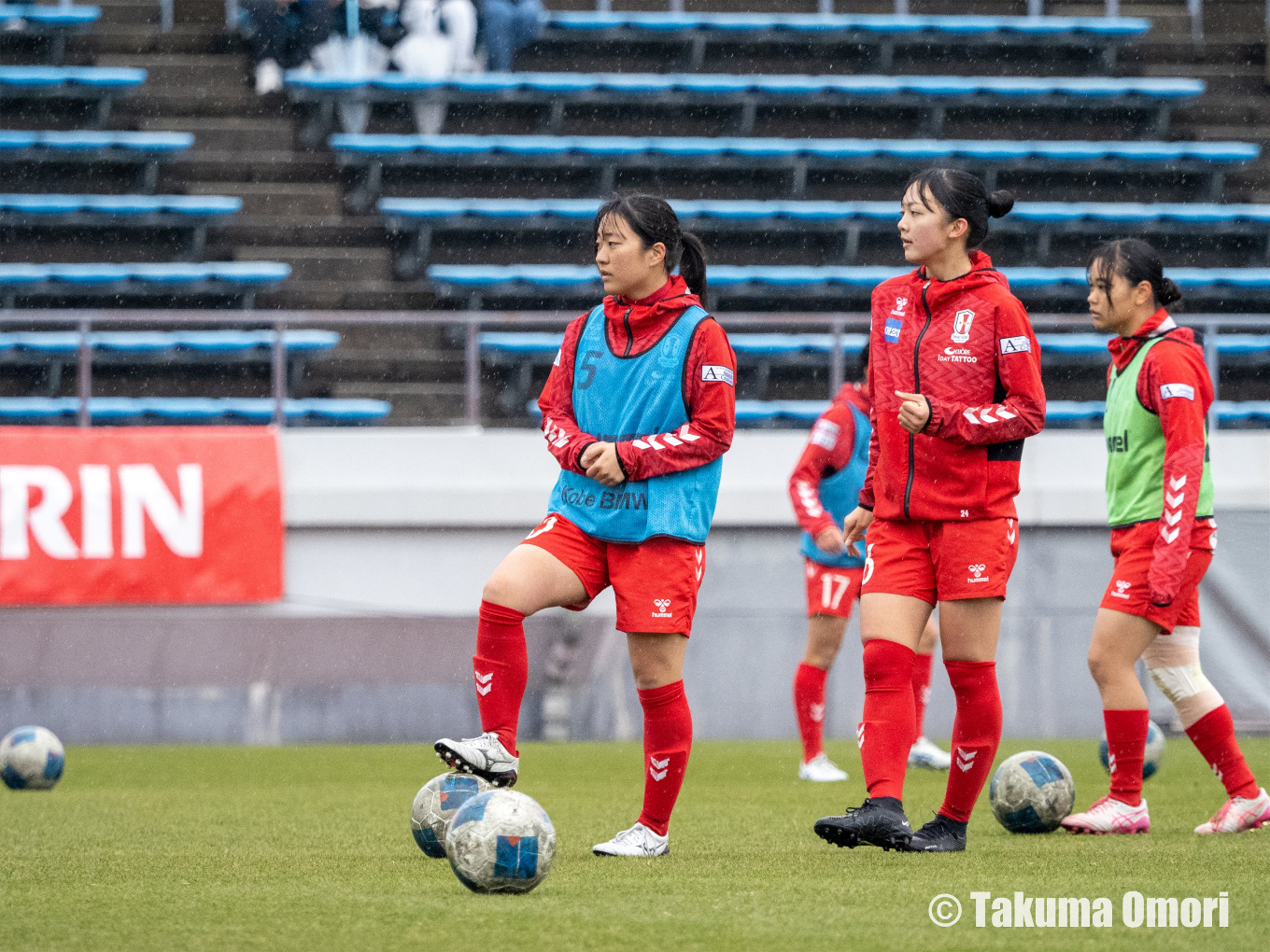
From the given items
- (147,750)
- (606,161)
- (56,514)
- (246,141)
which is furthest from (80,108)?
(147,750)

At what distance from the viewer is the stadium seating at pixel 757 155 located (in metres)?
14.1

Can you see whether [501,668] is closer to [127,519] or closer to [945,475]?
[945,475]

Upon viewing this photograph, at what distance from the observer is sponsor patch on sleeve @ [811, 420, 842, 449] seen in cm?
721

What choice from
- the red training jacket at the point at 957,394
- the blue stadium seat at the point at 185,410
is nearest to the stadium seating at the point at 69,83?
the blue stadium seat at the point at 185,410

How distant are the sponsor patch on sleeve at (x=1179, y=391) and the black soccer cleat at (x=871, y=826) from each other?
1629mm

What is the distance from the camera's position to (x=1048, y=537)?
1041 centimetres

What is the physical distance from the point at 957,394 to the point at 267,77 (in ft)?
38.7

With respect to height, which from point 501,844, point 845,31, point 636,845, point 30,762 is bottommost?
point 30,762

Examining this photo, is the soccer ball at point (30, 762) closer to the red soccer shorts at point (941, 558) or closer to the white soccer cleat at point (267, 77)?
the red soccer shorts at point (941, 558)

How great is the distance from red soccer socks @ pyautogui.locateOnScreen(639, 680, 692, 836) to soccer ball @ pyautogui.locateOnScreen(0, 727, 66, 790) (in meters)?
3.55

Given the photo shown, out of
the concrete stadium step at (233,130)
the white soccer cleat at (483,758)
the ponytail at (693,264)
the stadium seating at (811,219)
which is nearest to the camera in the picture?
the white soccer cleat at (483,758)

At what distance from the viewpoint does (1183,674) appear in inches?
213

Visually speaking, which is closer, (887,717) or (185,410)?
(887,717)

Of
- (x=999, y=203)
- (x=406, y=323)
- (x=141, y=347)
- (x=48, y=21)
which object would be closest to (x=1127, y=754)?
(x=999, y=203)
